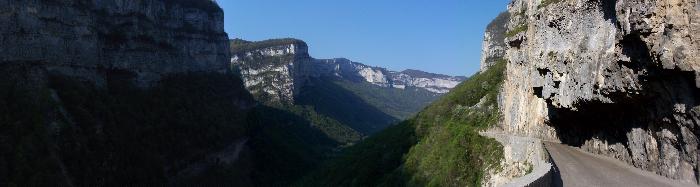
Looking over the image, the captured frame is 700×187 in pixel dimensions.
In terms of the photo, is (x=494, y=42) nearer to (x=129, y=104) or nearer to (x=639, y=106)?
(x=129, y=104)

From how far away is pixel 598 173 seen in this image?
17594mm

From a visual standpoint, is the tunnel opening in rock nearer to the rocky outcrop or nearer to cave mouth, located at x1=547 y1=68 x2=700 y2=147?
cave mouth, located at x1=547 y1=68 x2=700 y2=147

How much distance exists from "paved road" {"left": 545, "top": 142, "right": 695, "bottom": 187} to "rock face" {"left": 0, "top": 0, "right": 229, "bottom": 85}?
47.6m

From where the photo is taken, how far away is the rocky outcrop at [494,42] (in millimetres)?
81500

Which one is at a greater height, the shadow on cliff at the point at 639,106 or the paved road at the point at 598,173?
the shadow on cliff at the point at 639,106

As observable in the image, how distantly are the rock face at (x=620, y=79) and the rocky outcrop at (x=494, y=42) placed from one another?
51210 mm

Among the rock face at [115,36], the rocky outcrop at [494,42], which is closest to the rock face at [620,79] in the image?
the rock face at [115,36]

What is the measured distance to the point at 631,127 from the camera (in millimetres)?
19578

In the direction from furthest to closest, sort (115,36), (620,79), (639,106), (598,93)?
(115,36) < (598,93) < (639,106) < (620,79)

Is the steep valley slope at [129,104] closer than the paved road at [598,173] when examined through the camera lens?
No

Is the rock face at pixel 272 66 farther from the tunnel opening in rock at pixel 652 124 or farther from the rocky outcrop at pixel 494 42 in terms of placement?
the tunnel opening in rock at pixel 652 124

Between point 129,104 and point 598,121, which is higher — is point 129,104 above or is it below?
below

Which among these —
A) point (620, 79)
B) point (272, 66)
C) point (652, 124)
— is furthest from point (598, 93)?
point (272, 66)

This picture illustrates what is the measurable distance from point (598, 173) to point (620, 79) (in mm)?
2980
